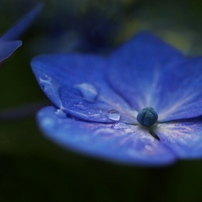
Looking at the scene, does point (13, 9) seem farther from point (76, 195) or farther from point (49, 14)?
point (76, 195)

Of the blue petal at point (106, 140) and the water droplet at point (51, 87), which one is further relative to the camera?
the water droplet at point (51, 87)

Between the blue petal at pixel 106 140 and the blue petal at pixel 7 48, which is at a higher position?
the blue petal at pixel 7 48

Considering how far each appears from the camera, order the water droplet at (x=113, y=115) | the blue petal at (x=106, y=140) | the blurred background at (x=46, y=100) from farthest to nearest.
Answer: the blurred background at (x=46, y=100), the water droplet at (x=113, y=115), the blue petal at (x=106, y=140)

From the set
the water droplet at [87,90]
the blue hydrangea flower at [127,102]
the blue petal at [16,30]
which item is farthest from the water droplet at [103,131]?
the blue petal at [16,30]

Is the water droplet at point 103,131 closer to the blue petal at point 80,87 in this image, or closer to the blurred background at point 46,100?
the blue petal at point 80,87

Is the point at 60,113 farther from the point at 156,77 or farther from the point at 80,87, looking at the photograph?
the point at 156,77

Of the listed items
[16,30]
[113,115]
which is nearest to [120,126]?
[113,115]
